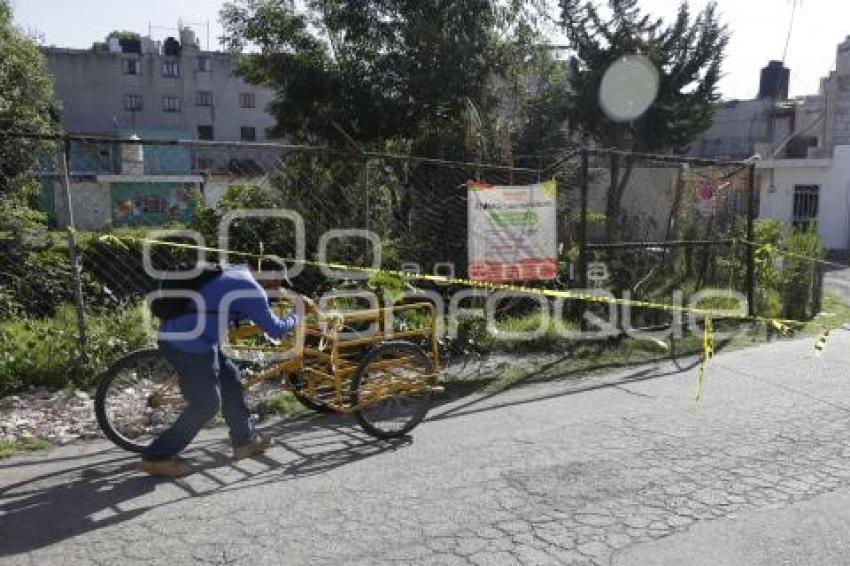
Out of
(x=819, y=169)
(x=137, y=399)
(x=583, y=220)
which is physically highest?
(x=819, y=169)

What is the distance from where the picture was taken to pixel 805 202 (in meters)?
30.1

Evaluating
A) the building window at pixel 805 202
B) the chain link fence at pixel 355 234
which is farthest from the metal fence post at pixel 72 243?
the building window at pixel 805 202

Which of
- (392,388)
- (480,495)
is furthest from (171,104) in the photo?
(480,495)

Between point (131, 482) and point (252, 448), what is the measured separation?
80 cm

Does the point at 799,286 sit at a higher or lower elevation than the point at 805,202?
lower

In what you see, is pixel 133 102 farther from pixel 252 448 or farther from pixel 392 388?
pixel 252 448

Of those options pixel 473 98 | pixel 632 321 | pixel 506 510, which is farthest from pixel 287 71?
pixel 506 510

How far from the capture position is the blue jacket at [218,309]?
4965mm

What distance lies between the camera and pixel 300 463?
5336 mm

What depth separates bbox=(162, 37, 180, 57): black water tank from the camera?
60469 mm

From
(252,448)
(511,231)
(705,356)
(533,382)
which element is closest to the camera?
(252,448)

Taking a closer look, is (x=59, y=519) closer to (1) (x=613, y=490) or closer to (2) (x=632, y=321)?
(1) (x=613, y=490)

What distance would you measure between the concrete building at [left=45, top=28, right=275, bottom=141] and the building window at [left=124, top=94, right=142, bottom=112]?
7cm

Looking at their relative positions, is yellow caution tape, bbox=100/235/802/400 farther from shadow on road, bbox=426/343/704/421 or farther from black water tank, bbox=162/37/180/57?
black water tank, bbox=162/37/180/57
